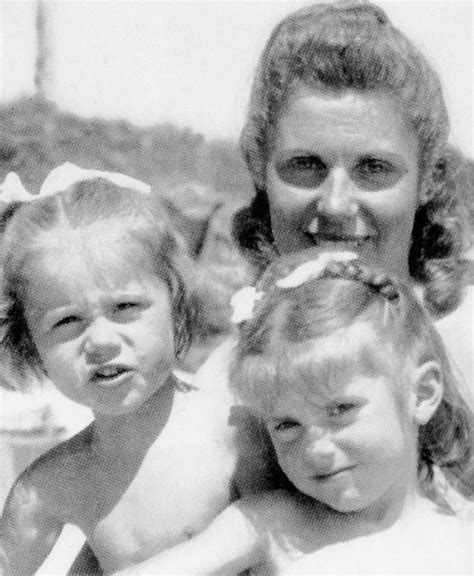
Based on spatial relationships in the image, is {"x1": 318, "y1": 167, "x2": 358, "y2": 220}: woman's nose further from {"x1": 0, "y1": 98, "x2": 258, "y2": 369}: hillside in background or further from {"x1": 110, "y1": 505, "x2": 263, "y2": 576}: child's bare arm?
{"x1": 0, "y1": 98, "x2": 258, "y2": 369}: hillside in background

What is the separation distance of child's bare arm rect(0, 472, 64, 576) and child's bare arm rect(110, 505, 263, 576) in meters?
0.17

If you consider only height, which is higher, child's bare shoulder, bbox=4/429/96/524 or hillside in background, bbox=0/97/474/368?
child's bare shoulder, bbox=4/429/96/524

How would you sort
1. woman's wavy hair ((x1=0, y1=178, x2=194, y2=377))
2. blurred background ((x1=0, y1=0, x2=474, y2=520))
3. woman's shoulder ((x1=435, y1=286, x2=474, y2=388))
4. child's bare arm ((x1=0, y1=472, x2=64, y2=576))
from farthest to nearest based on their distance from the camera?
1. blurred background ((x1=0, y1=0, x2=474, y2=520))
2. woman's shoulder ((x1=435, y1=286, x2=474, y2=388))
3. child's bare arm ((x1=0, y1=472, x2=64, y2=576))
4. woman's wavy hair ((x1=0, y1=178, x2=194, y2=377))

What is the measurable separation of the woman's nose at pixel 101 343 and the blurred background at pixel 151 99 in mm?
288

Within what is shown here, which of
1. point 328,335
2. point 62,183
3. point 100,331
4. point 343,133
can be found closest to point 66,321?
point 100,331

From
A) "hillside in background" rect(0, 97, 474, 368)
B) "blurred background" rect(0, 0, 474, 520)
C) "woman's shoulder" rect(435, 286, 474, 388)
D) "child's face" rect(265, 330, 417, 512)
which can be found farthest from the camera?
"hillside in background" rect(0, 97, 474, 368)

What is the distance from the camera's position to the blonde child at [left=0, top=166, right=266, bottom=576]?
111cm

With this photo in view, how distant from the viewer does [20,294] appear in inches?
45.9

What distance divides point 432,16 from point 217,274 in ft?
1.85

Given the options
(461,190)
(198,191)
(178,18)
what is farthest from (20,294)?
(198,191)

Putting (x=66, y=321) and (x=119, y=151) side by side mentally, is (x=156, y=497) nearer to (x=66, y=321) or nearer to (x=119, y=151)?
(x=66, y=321)

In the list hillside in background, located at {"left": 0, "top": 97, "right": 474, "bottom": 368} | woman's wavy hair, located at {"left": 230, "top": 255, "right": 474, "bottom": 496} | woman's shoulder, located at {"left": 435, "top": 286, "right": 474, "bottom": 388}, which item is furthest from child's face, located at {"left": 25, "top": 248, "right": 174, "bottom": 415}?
hillside in background, located at {"left": 0, "top": 97, "right": 474, "bottom": 368}

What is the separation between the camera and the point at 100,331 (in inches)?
43.0

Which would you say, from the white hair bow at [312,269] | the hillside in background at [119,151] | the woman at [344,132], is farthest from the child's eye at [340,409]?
the hillside in background at [119,151]
